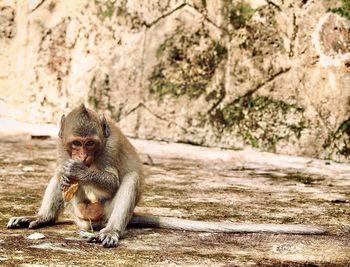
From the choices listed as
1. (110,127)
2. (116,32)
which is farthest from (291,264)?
(116,32)

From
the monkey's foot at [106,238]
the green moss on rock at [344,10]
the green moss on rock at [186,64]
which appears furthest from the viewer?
the green moss on rock at [186,64]

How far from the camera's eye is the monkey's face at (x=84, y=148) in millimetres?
3885

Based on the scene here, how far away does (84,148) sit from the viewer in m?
3.90

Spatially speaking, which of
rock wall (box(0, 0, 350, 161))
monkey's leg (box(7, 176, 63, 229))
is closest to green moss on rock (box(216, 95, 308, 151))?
rock wall (box(0, 0, 350, 161))

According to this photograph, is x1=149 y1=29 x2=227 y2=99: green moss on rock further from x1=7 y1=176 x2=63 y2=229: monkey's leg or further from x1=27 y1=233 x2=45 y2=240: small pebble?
x1=27 y1=233 x2=45 y2=240: small pebble

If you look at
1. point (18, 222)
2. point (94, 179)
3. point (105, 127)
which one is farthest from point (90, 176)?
point (18, 222)

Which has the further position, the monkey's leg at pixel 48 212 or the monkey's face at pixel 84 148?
the monkey's leg at pixel 48 212

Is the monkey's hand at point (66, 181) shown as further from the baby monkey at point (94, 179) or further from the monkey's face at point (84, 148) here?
the monkey's face at point (84, 148)

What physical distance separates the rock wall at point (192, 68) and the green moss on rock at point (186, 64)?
0.01 meters

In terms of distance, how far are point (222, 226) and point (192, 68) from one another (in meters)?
4.71

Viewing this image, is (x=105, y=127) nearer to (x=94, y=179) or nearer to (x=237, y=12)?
(x=94, y=179)

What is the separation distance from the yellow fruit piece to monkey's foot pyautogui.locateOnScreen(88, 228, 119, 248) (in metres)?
0.27

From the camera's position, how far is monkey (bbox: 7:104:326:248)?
388 centimetres

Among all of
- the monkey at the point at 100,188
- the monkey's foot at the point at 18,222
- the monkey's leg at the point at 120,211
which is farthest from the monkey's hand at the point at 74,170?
the monkey's foot at the point at 18,222
